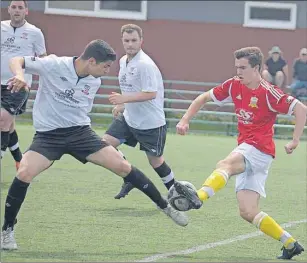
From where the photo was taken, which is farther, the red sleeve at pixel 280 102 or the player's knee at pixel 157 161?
the player's knee at pixel 157 161

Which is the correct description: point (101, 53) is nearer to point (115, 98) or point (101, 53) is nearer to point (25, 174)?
point (115, 98)

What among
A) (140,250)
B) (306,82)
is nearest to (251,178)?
(140,250)

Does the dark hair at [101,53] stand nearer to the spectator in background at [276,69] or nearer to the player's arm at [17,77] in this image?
the player's arm at [17,77]

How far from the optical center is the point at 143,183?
28.5 feet

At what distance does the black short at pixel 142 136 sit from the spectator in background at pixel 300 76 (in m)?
11.5

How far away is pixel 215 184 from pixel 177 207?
1.19 ft

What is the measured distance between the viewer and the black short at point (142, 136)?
11.3 meters

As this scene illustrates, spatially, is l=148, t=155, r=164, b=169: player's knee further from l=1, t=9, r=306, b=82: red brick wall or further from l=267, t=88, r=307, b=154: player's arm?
l=1, t=9, r=306, b=82: red brick wall

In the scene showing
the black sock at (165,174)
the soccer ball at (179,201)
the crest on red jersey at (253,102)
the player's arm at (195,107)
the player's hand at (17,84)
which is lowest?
the black sock at (165,174)

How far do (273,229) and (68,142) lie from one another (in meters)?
1.81

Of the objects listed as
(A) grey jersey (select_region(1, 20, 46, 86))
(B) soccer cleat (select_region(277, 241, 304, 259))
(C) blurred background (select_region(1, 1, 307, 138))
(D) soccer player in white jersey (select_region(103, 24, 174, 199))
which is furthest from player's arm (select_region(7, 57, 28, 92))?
(C) blurred background (select_region(1, 1, 307, 138))

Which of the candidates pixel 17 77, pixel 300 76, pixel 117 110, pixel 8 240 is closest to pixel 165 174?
pixel 117 110

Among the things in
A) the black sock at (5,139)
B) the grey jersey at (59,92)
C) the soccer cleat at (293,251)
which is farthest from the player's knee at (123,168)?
the black sock at (5,139)

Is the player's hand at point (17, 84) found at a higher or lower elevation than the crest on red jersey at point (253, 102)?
higher
